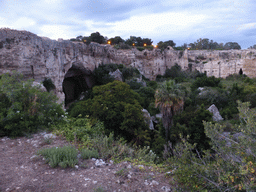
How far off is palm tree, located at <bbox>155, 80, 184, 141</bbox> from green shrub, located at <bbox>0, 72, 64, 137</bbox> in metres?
7.66

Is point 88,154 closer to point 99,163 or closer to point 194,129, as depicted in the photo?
point 99,163

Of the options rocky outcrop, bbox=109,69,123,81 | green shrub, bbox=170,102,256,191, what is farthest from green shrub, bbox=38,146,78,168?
rocky outcrop, bbox=109,69,123,81

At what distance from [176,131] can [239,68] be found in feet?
Result: 111

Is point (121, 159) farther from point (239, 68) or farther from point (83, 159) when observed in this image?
point (239, 68)

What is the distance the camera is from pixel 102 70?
27.1 meters

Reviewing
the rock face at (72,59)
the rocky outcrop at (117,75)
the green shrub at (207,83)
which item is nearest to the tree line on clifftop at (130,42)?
the rock face at (72,59)

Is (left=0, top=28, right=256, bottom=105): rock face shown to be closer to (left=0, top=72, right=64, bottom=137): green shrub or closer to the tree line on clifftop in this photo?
the tree line on clifftop

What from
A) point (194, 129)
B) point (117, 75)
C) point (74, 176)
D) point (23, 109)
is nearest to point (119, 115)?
point (194, 129)

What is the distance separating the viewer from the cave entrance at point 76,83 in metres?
25.5

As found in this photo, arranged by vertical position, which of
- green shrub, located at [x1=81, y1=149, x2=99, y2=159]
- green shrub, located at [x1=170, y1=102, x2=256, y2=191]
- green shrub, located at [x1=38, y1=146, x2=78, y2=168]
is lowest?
green shrub, located at [x1=81, y1=149, x2=99, y2=159]

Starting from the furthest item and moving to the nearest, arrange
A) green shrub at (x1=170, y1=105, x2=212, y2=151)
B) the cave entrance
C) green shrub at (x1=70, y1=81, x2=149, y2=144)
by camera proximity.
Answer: the cave entrance, green shrub at (x1=170, y1=105, x2=212, y2=151), green shrub at (x1=70, y1=81, x2=149, y2=144)

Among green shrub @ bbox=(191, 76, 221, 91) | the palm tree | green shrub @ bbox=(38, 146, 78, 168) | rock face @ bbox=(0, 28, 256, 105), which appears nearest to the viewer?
green shrub @ bbox=(38, 146, 78, 168)

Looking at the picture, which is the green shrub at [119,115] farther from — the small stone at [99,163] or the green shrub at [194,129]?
the small stone at [99,163]

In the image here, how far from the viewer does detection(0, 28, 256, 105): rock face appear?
14984 millimetres
